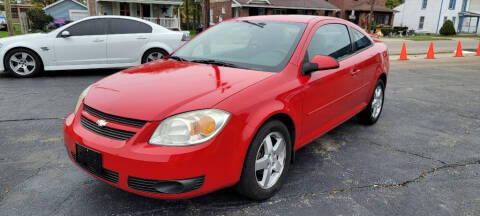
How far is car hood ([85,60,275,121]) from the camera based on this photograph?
2531 mm

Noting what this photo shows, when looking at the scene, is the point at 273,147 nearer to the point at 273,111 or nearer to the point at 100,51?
the point at 273,111

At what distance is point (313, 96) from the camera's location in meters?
3.41

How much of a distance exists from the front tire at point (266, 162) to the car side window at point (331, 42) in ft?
3.21

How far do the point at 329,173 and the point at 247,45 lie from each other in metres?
1.56

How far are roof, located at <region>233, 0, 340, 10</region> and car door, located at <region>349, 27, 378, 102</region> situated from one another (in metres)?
34.3

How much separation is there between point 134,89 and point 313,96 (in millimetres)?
1656

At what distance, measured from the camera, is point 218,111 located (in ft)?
8.23

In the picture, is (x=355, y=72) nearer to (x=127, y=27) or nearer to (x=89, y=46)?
(x=127, y=27)

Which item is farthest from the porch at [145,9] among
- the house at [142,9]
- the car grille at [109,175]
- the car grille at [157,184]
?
the car grille at [157,184]

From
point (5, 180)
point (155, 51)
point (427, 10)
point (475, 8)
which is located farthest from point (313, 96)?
point (475, 8)

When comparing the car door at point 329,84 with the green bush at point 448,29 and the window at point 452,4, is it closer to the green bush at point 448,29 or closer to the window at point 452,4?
the green bush at point 448,29

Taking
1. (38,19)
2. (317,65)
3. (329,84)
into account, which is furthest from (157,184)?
(38,19)

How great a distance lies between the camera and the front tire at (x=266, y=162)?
8.89 feet

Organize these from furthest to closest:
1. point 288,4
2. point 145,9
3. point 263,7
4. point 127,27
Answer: point 288,4, point 263,7, point 145,9, point 127,27
